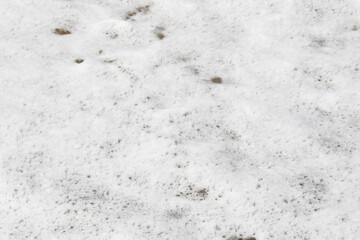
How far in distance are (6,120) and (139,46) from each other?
0.87 metres

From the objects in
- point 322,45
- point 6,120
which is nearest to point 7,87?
point 6,120

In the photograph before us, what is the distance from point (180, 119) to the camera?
2.42 m

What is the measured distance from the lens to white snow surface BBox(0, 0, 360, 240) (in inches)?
81.0

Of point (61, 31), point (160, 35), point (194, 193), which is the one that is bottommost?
point (194, 193)

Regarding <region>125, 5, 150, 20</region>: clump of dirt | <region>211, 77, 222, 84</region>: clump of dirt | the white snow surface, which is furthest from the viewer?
<region>125, 5, 150, 20</region>: clump of dirt

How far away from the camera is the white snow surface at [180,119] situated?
206 cm

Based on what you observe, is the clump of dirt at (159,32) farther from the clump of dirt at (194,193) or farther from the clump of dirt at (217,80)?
the clump of dirt at (194,193)

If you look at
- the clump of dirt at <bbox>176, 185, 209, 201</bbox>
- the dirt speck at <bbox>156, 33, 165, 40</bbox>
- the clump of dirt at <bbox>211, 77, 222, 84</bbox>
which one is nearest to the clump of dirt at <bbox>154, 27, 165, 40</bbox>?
the dirt speck at <bbox>156, 33, 165, 40</bbox>

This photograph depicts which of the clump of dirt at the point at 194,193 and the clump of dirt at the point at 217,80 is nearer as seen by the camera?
the clump of dirt at the point at 194,193

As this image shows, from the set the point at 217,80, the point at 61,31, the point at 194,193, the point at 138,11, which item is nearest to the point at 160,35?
the point at 138,11

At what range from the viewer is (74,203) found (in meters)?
2.09

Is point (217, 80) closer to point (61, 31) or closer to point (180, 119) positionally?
point (180, 119)

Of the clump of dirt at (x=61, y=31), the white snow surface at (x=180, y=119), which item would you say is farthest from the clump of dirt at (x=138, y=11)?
the clump of dirt at (x=61, y=31)

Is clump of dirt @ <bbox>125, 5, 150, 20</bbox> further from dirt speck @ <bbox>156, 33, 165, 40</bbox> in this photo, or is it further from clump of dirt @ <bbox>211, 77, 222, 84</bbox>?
clump of dirt @ <bbox>211, 77, 222, 84</bbox>
